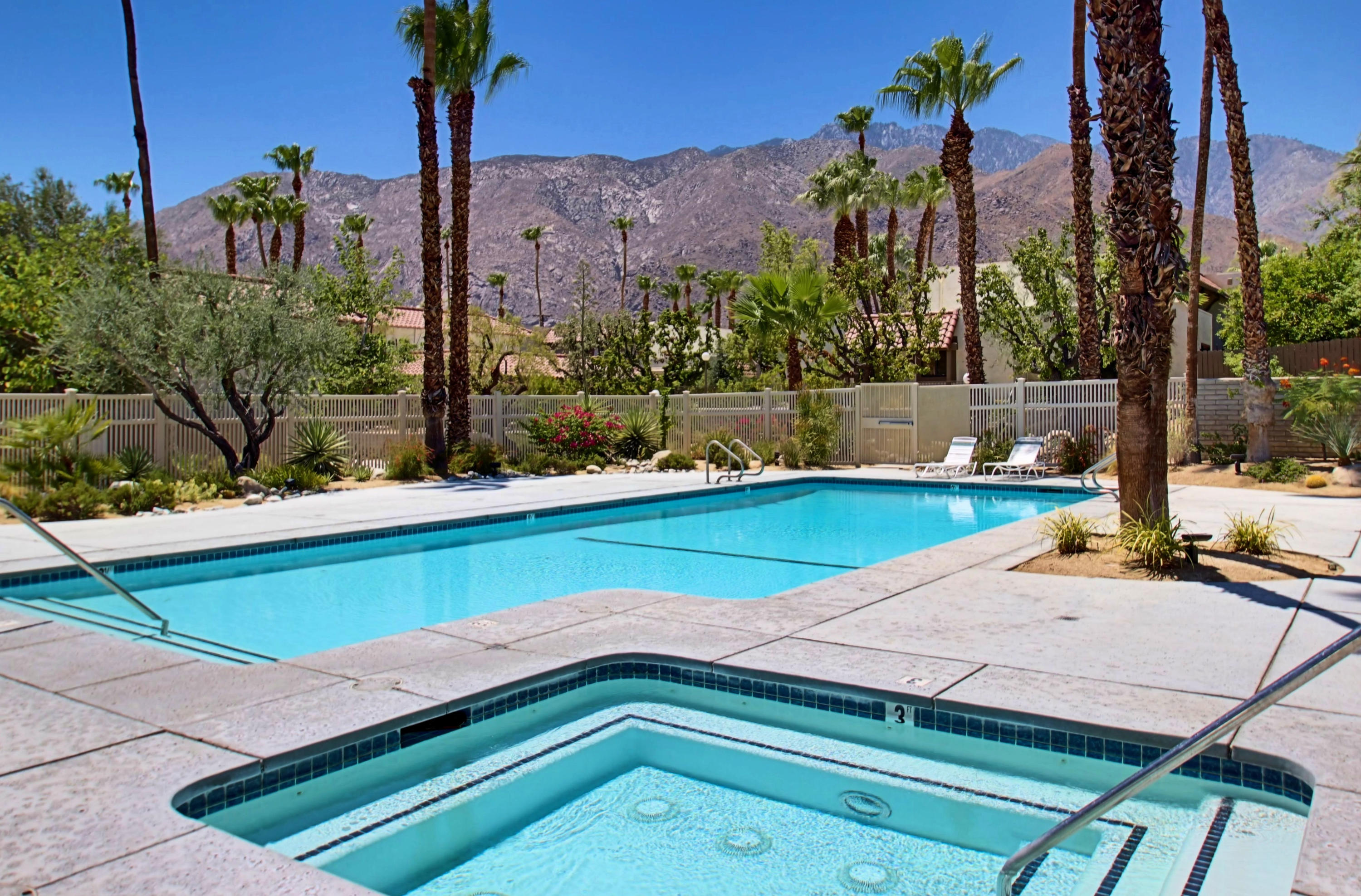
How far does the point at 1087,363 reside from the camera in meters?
20.9

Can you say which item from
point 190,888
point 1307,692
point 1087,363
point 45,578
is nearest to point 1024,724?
point 1307,692

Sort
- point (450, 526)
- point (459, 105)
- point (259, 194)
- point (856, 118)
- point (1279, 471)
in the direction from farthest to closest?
point (259, 194)
point (856, 118)
point (459, 105)
point (1279, 471)
point (450, 526)

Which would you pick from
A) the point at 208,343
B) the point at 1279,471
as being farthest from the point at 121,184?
the point at 1279,471

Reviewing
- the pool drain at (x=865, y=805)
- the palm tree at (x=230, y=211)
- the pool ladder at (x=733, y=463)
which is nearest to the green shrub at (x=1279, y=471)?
the pool ladder at (x=733, y=463)

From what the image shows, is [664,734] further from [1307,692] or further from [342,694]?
[1307,692]

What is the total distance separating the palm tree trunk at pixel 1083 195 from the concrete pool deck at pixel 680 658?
13.0 m

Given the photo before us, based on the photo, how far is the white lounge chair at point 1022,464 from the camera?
18.0 metres

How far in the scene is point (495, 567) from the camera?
10367 mm

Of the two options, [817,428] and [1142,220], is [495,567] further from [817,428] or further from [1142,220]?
[817,428]

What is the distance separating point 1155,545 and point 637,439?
15485mm

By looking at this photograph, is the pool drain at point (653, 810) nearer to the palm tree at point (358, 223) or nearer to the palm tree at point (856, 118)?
the palm tree at point (856, 118)

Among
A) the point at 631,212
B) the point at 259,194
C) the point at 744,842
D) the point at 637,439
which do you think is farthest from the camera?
Result: the point at 631,212

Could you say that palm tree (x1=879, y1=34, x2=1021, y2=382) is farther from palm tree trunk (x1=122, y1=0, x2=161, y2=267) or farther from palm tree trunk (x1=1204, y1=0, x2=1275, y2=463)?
palm tree trunk (x1=122, y1=0, x2=161, y2=267)

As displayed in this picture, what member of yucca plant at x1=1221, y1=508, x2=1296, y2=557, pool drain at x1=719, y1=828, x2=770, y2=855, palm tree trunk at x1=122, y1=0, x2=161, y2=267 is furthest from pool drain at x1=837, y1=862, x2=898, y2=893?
palm tree trunk at x1=122, y1=0, x2=161, y2=267
